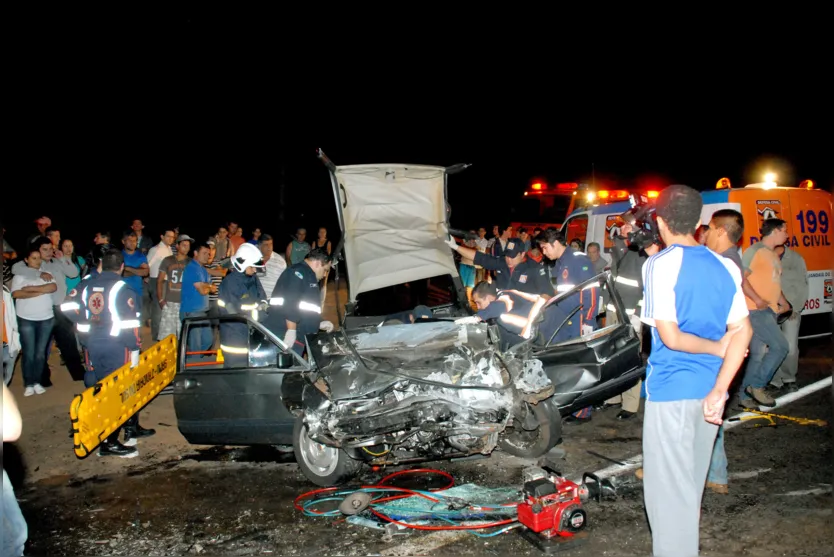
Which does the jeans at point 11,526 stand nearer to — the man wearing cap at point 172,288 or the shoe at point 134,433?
the shoe at point 134,433

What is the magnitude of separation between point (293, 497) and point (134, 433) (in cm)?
226

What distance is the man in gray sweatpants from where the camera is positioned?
3051mm

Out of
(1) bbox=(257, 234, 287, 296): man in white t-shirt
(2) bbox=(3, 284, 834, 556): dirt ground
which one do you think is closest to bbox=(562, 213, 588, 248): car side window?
(1) bbox=(257, 234, 287, 296): man in white t-shirt

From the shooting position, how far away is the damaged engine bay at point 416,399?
4438 mm

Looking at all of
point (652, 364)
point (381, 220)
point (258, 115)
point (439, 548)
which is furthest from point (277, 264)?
point (258, 115)

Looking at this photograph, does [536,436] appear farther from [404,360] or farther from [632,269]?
[632,269]

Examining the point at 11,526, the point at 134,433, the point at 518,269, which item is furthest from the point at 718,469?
the point at 134,433

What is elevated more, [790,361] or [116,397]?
[116,397]

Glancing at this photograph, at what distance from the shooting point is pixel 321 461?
506 cm

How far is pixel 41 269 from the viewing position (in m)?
8.15

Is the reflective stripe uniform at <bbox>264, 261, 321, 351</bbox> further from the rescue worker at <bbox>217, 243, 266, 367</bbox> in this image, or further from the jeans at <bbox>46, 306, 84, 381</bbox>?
the jeans at <bbox>46, 306, 84, 381</bbox>

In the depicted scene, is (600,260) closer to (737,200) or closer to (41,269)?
(737,200)

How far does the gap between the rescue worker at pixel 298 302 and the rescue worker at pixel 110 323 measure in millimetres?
1364

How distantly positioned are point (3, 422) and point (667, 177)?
27.1 m
